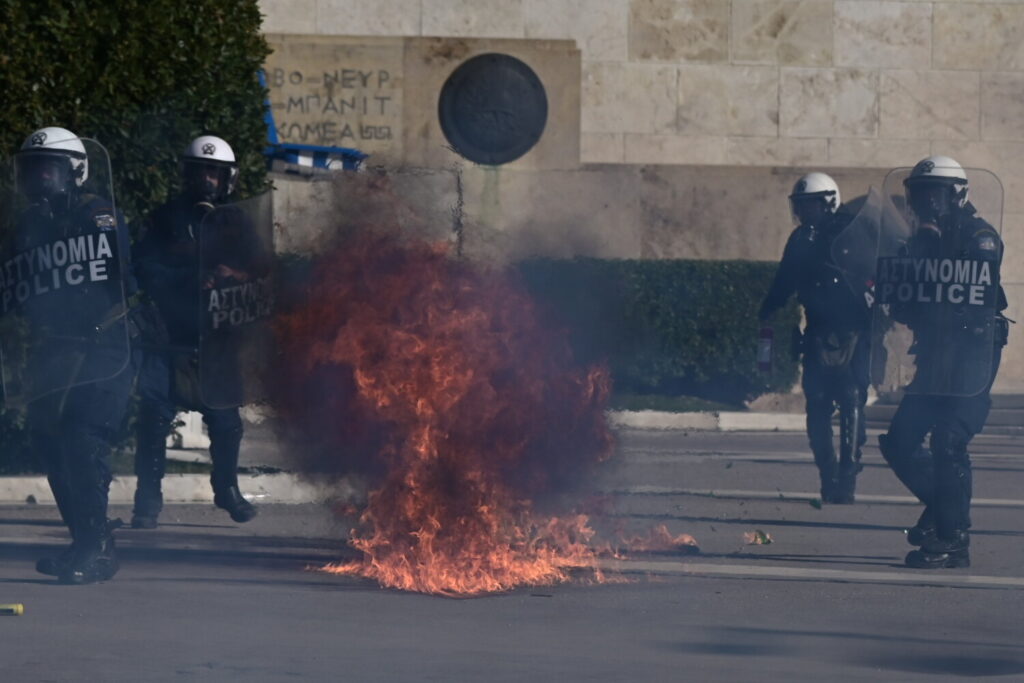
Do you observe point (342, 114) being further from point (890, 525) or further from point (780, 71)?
point (890, 525)

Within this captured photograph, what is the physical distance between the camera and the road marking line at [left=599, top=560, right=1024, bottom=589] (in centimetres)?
851

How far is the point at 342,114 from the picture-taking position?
2075 centimetres

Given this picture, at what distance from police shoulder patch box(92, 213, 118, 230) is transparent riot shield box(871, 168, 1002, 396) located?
3489mm

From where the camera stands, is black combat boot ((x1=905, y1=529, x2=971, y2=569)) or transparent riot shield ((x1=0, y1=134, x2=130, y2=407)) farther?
black combat boot ((x1=905, y1=529, x2=971, y2=569))

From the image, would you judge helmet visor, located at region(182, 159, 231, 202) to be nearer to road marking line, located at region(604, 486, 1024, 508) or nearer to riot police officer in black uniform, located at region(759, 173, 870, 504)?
road marking line, located at region(604, 486, 1024, 508)

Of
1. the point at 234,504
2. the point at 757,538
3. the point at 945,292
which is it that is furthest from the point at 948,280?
the point at 234,504

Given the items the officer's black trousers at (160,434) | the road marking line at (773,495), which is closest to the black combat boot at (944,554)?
the road marking line at (773,495)

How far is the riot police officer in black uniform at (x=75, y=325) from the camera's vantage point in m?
7.89

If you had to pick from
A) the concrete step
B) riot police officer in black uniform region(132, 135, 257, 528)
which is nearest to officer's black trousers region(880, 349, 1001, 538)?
riot police officer in black uniform region(132, 135, 257, 528)

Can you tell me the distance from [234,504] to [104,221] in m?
2.23

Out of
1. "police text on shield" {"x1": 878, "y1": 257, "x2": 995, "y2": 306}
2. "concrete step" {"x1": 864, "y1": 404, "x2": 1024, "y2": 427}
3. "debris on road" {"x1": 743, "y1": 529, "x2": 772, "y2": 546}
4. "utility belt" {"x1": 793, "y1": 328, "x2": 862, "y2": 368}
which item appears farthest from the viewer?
"concrete step" {"x1": 864, "y1": 404, "x2": 1024, "y2": 427}

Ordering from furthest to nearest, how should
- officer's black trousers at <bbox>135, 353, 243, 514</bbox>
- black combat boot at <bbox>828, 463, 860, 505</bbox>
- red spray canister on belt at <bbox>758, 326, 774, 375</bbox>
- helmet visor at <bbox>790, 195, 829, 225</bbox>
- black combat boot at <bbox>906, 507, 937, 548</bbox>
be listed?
1. red spray canister on belt at <bbox>758, 326, 774, 375</bbox>
2. helmet visor at <bbox>790, 195, 829, 225</bbox>
3. black combat boot at <bbox>828, 463, 860, 505</bbox>
4. officer's black trousers at <bbox>135, 353, 243, 514</bbox>
5. black combat boot at <bbox>906, 507, 937, 548</bbox>

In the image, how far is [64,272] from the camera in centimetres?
787

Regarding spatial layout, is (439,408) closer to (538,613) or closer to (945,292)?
(538,613)
